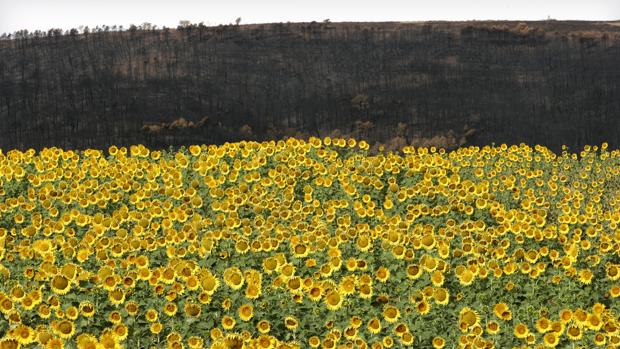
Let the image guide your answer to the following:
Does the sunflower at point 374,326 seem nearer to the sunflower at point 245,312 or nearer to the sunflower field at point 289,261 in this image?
the sunflower field at point 289,261

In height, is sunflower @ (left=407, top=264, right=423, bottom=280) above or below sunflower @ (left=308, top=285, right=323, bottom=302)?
below

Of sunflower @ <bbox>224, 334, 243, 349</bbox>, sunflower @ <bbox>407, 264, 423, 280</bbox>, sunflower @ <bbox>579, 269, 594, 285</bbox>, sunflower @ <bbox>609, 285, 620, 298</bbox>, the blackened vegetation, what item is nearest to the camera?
sunflower @ <bbox>224, 334, 243, 349</bbox>

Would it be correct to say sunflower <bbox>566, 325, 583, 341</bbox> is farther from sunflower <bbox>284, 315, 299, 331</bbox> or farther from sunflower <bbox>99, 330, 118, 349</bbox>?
sunflower <bbox>99, 330, 118, 349</bbox>

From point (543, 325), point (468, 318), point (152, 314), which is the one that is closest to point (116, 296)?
point (152, 314)

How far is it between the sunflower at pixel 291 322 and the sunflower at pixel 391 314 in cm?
78

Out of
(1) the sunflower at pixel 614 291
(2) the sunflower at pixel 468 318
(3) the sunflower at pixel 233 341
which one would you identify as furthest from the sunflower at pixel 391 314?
(1) the sunflower at pixel 614 291

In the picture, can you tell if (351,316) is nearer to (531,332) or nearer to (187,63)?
(531,332)

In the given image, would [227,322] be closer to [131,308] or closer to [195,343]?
[195,343]

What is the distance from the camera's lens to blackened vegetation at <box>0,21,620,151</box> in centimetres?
1978

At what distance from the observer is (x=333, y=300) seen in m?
5.55

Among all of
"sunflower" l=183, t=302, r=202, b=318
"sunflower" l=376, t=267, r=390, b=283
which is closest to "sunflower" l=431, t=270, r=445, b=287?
"sunflower" l=376, t=267, r=390, b=283

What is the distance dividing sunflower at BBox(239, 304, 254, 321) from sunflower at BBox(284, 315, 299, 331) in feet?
1.01

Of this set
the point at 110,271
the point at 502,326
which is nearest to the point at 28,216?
the point at 110,271

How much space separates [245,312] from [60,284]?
171 centimetres
